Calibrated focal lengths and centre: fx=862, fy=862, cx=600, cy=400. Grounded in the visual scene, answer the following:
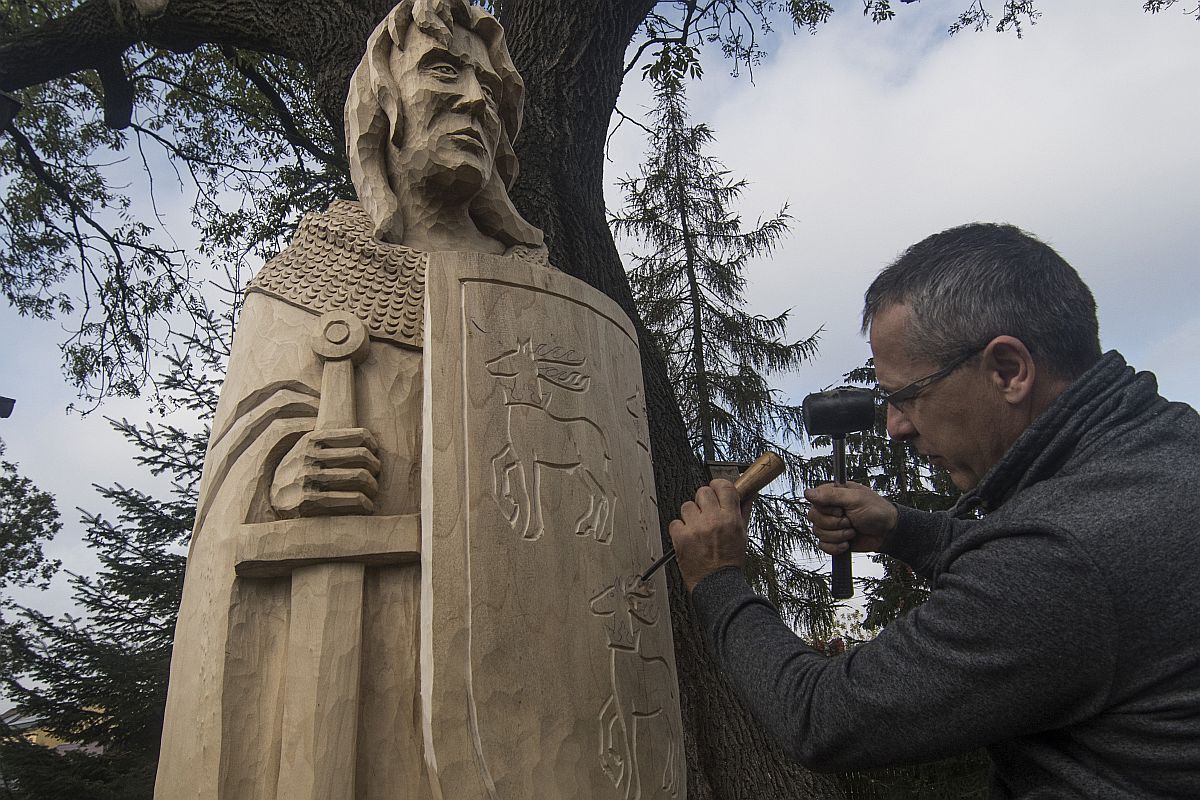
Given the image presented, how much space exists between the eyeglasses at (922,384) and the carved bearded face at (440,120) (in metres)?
1.51

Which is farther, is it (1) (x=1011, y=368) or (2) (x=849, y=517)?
(2) (x=849, y=517)

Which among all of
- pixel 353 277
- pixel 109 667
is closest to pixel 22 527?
pixel 109 667

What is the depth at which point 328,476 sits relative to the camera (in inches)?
80.7

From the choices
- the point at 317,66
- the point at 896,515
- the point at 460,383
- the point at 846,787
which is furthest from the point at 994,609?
the point at 846,787

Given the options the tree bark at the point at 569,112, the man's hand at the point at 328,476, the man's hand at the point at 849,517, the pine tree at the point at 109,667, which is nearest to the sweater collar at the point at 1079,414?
the man's hand at the point at 849,517

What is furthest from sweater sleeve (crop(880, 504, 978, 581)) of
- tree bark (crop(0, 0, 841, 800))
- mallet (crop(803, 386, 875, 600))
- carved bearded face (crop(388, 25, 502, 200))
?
tree bark (crop(0, 0, 841, 800))

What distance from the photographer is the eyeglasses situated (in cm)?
167

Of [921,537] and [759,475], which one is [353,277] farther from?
[921,537]

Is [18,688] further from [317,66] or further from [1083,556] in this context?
[1083,556]

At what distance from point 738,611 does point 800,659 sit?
185mm

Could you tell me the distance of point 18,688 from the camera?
250 inches

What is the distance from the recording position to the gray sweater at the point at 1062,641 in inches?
50.8

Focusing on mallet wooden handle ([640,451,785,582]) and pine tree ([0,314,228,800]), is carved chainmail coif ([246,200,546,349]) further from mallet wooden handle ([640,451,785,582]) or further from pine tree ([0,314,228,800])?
pine tree ([0,314,228,800])

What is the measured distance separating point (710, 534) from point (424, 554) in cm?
62
